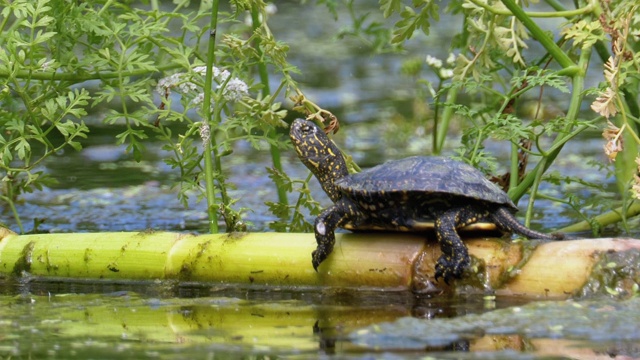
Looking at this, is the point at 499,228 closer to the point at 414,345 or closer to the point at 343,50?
the point at 414,345

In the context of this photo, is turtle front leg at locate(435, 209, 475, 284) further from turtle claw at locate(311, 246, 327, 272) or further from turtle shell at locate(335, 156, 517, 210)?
turtle claw at locate(311, 246, 327, 272)

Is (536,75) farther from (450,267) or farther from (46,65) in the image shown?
(46,65)

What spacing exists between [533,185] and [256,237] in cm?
123

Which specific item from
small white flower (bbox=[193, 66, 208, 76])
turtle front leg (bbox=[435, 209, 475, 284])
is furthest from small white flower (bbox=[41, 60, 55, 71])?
turtle front leg (bbox=[435, 209, 475, 284])

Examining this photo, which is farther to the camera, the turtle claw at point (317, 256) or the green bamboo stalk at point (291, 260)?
the turtle claw at point (317, 256)

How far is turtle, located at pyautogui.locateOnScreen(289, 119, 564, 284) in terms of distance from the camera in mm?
3895

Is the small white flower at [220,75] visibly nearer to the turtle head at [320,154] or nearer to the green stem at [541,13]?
the turtle head at [320,154]

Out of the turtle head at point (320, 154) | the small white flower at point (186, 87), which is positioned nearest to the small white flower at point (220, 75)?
the small white flower at point (186, 87)

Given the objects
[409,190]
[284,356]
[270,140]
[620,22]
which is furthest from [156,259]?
[620,22]

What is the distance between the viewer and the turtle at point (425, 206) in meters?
3.89

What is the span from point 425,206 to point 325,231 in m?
0.37

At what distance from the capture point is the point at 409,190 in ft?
12.9

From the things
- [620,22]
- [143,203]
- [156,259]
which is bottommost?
[143,203]

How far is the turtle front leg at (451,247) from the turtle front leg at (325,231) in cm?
39
